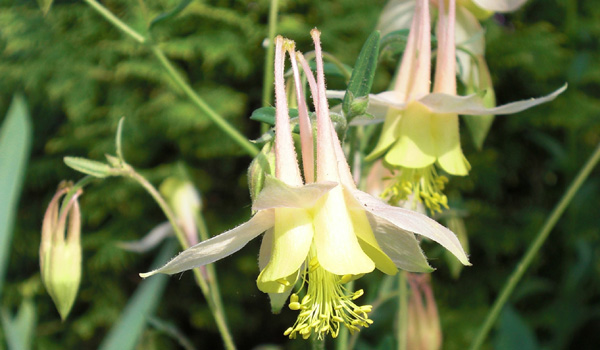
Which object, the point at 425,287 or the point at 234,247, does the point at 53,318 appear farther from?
the point at 234,247

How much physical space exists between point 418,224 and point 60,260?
0.62 m

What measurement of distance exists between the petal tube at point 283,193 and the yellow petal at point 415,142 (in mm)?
284

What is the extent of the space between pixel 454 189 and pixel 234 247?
6.21 feet

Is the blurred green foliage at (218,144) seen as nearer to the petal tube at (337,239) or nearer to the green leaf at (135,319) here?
the green leaf at (135,319)

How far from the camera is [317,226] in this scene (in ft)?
2.10

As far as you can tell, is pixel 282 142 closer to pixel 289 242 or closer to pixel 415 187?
pixel 289 242

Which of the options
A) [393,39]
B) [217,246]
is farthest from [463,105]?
[217,246]

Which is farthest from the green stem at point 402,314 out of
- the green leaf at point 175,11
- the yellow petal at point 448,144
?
the green leaf at point 175,11

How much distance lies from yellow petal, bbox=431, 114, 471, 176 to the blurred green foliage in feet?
4.48

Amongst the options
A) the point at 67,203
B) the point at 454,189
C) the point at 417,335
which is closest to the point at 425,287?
the point at 417,335

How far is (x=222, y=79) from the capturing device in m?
2.48

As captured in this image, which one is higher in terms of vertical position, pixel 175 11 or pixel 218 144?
pixel 175 11

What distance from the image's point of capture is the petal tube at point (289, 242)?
63 centimetres

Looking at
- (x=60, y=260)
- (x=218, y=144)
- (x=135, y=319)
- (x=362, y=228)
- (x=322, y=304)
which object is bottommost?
(x=218, y=144)
